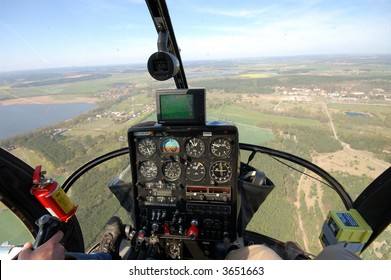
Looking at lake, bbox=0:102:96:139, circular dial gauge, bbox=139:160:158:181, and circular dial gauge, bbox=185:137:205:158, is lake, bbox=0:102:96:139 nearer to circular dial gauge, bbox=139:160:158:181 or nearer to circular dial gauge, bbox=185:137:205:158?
circular dial gauge, bbox=139:160:158:181

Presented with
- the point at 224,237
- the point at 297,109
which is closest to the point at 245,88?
the point at 297,109

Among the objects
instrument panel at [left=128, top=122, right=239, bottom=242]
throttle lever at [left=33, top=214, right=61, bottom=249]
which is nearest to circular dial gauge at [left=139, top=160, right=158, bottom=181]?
instrument panel at [left=128, top=122, right=239, bottom=242]

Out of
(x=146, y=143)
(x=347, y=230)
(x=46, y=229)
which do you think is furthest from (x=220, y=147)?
(x=46, y=229)

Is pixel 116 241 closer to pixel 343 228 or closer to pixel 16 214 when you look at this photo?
pixel 16 214

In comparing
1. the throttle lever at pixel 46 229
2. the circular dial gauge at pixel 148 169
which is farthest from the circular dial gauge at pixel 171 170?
the throttle lever at pixel 46 229

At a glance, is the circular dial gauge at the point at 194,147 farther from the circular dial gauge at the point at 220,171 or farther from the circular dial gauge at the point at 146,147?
the circular dial gauge at the point at 146,147
